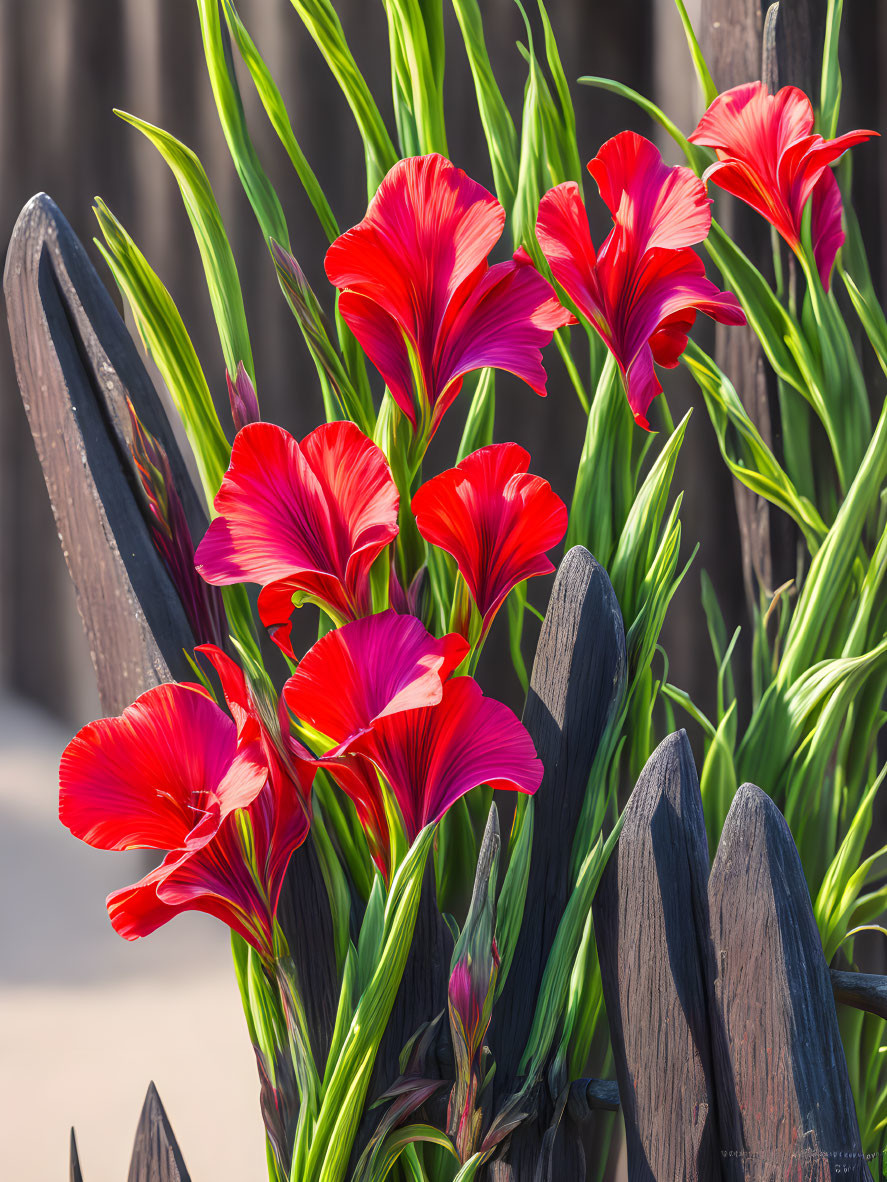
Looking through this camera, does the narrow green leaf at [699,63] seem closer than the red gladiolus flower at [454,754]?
No

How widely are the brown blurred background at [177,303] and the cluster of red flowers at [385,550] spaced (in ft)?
0.43

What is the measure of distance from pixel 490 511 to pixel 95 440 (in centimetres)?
18

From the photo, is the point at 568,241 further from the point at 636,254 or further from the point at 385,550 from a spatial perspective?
the point at 385,550

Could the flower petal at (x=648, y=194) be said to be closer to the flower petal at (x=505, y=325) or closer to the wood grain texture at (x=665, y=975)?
the flower petal at (x=505, y=325)

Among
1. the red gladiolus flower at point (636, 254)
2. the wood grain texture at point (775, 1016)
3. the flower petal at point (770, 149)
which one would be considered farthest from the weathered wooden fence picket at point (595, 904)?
the flower petal at point (770, 149)

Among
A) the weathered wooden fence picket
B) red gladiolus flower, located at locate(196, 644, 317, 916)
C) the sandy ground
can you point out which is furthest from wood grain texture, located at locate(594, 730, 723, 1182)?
the sandy ground

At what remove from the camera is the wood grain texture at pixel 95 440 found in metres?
0.37

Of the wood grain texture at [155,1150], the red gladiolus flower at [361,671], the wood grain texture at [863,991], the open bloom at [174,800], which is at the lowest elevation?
the wood grain texture at [155,1150]

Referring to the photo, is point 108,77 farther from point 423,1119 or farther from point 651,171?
point 423,1119

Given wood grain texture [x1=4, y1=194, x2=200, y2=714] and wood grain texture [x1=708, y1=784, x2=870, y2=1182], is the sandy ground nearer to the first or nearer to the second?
wood grain texture [x1=4, y1=194, x2=200, y2=714]

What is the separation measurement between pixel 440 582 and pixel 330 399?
101mm

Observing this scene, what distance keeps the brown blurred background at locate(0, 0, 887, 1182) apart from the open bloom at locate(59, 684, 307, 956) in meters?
0.19

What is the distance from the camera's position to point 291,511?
32 cm

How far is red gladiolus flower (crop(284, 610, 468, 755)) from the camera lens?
0.30 metres
